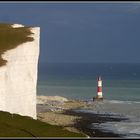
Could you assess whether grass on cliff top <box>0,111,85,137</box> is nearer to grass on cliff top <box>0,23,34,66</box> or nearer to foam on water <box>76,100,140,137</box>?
grass on cliff top <box>0,23,34,66</box>

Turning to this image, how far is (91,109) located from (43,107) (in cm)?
494

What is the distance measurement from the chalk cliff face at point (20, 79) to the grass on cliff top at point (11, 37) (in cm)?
29

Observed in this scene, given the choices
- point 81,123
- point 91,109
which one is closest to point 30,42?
point 81,123

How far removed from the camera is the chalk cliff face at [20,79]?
3722cm

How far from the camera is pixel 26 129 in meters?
28.3

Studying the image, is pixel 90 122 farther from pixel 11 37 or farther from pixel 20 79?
pixel 11 37

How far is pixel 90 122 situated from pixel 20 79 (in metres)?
9.86

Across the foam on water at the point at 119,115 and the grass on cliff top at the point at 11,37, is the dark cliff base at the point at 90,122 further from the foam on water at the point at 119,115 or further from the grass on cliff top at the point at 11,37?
the grass on cliff top at the point at 11,37

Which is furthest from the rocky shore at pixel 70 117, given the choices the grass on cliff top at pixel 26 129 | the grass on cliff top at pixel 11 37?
the grass on cliff top at pixel 26 129

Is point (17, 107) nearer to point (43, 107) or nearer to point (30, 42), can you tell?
point (30, 42)

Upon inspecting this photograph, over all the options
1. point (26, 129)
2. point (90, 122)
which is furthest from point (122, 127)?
point (26, 129)

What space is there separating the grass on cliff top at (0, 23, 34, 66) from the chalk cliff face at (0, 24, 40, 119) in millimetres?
288

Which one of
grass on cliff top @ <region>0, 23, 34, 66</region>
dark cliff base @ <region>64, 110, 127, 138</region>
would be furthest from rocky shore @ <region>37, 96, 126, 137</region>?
grass on cliff top @ <region>0, 23, 34, 66</region>

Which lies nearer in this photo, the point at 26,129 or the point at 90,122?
the point at 26,129
